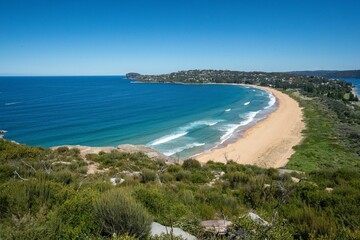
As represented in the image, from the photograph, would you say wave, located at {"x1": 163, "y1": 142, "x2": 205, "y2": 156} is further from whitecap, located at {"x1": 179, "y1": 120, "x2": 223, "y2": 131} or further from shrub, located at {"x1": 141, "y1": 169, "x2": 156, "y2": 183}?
shrub, located at {"x1": 141, "y1": 169, "x2": 156, "y2": 183}

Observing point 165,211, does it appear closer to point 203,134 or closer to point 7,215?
point 7,215

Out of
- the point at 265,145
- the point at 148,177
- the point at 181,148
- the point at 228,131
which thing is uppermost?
the point at 148,177

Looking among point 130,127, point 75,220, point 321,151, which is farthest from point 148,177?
point 130,127

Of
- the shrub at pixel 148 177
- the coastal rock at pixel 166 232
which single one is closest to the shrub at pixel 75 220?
the coastal rock at pixel 166 232

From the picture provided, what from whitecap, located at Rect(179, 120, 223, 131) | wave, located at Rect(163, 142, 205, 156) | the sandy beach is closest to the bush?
the sandy beach

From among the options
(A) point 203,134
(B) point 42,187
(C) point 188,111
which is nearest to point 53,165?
(B) point 42,187

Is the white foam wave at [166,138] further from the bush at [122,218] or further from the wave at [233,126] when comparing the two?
the bush at [122,218]

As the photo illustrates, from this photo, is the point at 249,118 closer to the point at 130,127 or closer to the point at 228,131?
the point at 228,131
